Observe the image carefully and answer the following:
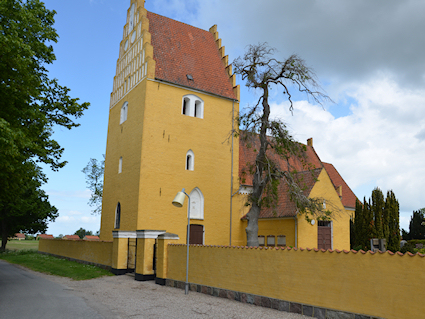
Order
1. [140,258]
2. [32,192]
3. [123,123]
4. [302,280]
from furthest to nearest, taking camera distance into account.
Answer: [32,192] < [123,123] < [140,258] < [302,280]

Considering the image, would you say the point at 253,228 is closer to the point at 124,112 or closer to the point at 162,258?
the point at 162,258

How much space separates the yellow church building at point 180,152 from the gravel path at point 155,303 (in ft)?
21.5

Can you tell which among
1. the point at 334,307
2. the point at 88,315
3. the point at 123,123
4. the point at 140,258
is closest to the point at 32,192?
the point at 123,123

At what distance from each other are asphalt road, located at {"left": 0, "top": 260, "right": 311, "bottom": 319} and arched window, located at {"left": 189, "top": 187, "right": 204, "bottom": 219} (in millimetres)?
8238

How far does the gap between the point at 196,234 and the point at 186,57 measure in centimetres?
1155

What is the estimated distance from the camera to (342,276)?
8.91 meters

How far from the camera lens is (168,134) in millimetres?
22328

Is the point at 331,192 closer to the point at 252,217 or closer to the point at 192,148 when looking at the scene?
the point at 252,217

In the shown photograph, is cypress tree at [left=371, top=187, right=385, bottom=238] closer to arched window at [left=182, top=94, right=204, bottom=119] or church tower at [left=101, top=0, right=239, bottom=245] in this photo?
church tower at [left=101, top=0, right=239, bottom=245]

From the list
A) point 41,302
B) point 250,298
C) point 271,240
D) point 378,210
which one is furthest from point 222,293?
point 378,210

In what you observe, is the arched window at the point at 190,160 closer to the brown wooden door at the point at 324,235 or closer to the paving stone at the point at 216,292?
the brown wooden door at the point at 324,235

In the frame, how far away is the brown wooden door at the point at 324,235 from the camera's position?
21.1 metres

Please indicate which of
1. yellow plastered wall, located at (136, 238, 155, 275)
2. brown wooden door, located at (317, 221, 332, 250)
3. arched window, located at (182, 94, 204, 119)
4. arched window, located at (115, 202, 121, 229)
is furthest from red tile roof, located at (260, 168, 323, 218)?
arched window, located at (115, 202, 121, 229)

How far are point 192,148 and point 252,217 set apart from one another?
6832mm
